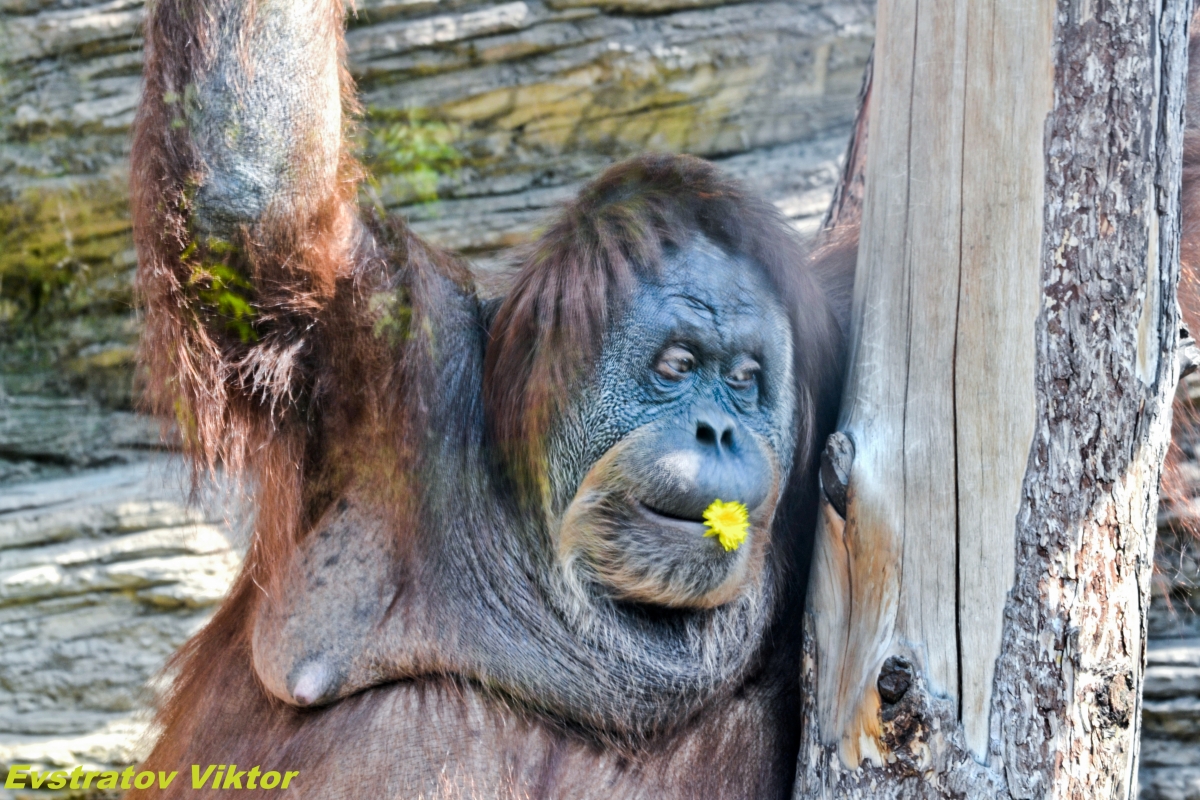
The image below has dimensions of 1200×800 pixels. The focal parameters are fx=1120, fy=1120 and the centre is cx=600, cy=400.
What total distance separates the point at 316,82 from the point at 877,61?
4.45 ft

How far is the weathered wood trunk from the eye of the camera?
228 cm

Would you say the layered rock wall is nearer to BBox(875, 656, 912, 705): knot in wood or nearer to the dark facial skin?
the dark facial skin

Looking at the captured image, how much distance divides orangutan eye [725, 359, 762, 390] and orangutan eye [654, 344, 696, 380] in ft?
0.36

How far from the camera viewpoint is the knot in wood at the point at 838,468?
2.59m

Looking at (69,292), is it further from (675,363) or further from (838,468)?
(838,468)

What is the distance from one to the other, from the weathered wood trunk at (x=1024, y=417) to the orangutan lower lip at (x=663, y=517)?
16.6 inches

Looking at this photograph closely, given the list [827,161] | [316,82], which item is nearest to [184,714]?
[316,82]

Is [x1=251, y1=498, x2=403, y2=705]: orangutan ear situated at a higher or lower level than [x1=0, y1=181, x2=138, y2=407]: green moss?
lower

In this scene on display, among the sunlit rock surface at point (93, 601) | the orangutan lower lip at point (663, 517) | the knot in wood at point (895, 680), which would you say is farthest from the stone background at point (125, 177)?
the knot in wood at point (895, 680)

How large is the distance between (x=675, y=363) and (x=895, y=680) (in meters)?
0.92

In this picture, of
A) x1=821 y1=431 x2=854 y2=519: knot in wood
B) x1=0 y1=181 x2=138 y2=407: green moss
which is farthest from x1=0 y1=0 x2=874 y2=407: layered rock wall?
x1=821 y1=431 x2=854 y2=519: knot in wood

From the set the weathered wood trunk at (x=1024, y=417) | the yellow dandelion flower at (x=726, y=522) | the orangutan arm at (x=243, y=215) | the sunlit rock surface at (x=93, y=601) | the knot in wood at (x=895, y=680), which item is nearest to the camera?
the weathered wood trunk at (x=1024, y=417)

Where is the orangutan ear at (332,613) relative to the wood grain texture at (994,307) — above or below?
below

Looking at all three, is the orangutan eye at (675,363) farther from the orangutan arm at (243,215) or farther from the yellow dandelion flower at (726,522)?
the orangutan arm at (243,215)
